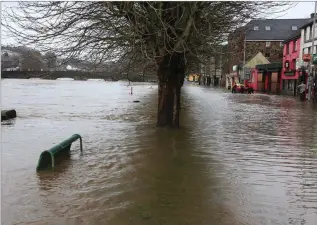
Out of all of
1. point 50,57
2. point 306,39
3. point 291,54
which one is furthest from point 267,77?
point 50,57

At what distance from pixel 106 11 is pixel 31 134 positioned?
15.7 ft

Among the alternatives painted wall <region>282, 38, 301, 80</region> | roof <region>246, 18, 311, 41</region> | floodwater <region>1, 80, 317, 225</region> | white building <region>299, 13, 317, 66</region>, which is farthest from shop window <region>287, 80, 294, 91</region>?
floodwater <region>1, 80, 317, 225</region>

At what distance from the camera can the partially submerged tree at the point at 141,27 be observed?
9.69 metres

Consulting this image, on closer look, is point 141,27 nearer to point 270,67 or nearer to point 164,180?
point 164,180

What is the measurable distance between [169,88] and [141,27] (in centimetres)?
292

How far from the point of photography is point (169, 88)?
12.3 m

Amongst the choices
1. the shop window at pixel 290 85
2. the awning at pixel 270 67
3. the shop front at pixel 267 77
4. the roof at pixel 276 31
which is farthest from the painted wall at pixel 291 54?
the roof at pixel 276 31

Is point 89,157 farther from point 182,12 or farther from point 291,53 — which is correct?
point 291,53

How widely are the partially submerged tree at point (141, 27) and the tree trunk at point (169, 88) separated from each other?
0.11ft

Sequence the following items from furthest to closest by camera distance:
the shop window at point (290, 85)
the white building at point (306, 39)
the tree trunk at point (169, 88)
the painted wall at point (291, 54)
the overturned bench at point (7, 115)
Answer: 1. the shop window at point (290, 85)
2. the painted wall at point (291, 54)
3. the white building at point (306, 39)
4. the overturned bench at point (7, 115)
5. the tree trunk at point (169, 88)

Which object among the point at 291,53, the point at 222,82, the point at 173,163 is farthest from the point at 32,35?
the point at 222,82

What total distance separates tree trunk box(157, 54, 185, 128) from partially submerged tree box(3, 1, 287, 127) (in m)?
0.03

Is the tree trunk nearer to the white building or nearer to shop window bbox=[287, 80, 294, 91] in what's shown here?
the white building

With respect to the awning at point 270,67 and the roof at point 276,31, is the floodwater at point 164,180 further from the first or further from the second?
the roof at point 276,31
